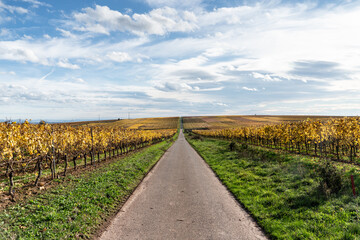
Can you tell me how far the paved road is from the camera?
7.23 metres

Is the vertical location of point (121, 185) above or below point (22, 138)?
below

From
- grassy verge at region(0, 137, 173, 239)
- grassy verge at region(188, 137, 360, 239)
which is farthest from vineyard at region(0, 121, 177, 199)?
grassy verge at region(188, 137, 360, 239)

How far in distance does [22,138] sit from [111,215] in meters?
8.47

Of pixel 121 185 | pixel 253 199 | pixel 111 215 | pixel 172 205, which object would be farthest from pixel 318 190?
pixel 121 185

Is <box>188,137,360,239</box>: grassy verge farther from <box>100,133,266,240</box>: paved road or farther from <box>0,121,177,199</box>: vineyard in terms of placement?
<box>0,121,177,199</box>: vineyard

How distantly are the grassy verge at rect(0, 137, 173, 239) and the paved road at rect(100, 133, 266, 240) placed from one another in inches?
30.8

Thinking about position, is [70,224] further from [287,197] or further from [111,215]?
[287,197]

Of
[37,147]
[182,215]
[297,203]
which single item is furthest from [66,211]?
[297,203]

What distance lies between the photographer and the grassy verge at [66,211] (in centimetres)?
693

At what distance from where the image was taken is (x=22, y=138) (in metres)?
12.6

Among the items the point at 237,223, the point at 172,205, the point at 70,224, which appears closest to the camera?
the point at 70,224

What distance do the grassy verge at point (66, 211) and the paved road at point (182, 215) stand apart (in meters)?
0.78

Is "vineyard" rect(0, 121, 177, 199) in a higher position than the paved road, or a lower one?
higher

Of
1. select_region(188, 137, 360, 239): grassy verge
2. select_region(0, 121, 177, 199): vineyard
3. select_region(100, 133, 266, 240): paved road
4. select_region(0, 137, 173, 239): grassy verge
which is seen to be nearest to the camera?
select_region(0, 137, 173, 239): grassy verge
